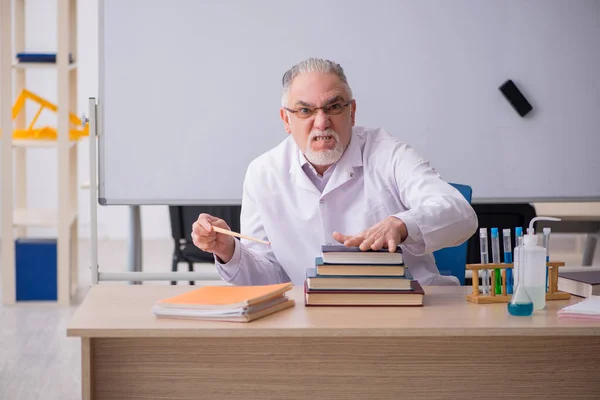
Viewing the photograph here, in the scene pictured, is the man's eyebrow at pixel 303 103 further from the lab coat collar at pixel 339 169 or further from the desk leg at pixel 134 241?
the desk leg at pixel 134 241

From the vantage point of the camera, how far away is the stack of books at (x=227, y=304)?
1.55 m

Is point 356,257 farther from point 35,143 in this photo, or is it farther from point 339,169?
point 35,143

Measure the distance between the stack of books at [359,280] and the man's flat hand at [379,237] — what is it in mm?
14

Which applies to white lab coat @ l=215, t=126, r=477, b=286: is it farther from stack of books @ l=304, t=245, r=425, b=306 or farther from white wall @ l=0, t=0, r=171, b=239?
white wall @ l=0, t=0, r=171, b=239

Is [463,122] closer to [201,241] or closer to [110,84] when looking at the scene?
[110,84]

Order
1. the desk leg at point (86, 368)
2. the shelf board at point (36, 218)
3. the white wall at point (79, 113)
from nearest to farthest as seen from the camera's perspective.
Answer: the desk leg at point (86, 368) < the shelf board at point (36, 218) < the white wall at point (79, 113)

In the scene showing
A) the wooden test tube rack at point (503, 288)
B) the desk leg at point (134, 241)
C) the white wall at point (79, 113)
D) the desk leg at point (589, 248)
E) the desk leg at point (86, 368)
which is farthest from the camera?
the white wall at point (79, 113)

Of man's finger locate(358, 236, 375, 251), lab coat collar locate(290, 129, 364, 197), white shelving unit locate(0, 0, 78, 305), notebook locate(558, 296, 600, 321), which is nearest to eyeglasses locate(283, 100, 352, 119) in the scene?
lab coat collar locate(290, 129, 364, 197)

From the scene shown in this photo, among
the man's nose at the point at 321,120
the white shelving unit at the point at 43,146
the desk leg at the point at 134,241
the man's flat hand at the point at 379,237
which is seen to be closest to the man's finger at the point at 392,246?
the man's flat hand at the point at 379,237

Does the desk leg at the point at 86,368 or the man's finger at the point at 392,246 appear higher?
the man's finger at the point at 392,246

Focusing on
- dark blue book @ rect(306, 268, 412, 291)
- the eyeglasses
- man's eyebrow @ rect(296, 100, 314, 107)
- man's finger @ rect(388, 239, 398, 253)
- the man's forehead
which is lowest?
dark blue book @ rect(306, 268, 412, 291)

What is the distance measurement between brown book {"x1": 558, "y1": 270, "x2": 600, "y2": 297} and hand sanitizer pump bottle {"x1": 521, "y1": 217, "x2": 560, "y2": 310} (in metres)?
0.18

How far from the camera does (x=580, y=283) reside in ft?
5.99

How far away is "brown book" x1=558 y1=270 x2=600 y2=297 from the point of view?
1.79 metres
